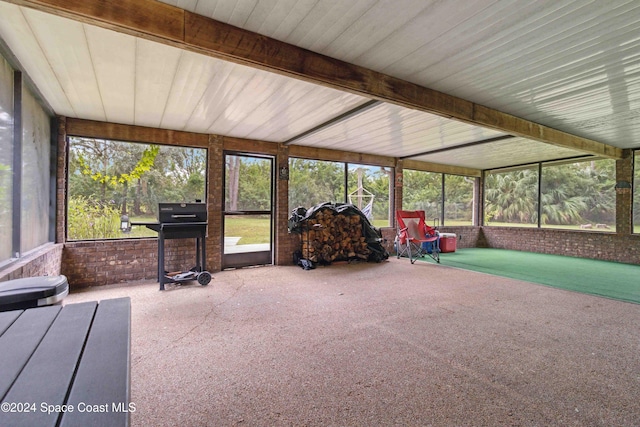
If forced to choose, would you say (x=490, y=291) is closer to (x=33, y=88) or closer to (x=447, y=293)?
(x=447, y=293)

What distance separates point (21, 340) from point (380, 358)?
2192 mm

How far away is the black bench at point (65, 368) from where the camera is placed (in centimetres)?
64

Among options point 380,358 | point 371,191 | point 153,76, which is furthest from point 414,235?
point 153,76

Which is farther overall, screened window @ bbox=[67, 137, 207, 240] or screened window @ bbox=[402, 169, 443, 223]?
Answer: screened window @ bbox=[402, 169, 443, 223]

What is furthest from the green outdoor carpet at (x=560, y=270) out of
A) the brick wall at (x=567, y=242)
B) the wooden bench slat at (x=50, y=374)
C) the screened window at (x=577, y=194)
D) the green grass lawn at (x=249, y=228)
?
the wooden bench slat at (x=50, y=374)

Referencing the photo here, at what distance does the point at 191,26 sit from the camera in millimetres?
2062

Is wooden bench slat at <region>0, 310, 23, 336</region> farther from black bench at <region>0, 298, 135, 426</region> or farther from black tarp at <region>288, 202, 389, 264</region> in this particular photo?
black tarp at <region>288, 202, 389, 264</region>

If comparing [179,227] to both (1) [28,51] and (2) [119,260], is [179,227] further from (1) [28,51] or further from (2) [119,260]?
(1) [28,51]

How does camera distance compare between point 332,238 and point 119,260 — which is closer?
point 119,260

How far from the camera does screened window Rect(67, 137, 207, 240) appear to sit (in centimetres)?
448

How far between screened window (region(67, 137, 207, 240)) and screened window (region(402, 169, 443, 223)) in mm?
5408

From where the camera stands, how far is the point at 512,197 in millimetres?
9250

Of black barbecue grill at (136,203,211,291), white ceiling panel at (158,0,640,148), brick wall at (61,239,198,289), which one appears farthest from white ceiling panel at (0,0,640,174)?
brick wall at (61,239,198,289)

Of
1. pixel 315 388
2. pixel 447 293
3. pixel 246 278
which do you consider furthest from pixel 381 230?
pixel 315 388
